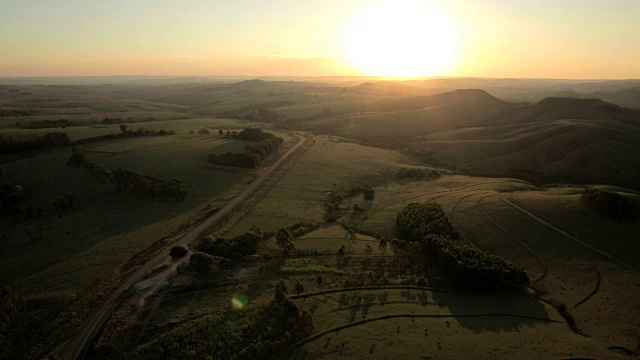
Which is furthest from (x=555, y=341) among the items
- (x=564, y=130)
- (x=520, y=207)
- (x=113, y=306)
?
(x=564, y=130)

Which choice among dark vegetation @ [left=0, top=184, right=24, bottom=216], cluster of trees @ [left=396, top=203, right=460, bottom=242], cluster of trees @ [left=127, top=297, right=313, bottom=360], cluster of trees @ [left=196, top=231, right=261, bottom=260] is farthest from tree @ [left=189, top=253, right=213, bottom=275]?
dark vegetation @ [left=0, top=184, right=24, bottom=216]

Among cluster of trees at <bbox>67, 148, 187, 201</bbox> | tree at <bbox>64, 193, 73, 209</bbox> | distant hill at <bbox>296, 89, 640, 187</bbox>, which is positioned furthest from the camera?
distant hill at <bbox>296, 89, 640, 187</bbox>

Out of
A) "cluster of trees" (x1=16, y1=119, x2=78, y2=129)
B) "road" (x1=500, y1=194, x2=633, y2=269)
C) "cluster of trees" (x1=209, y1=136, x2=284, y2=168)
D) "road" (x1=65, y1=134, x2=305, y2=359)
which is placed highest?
"cluster of trees" (x1=16, y1=119, x2=78, y2=129)

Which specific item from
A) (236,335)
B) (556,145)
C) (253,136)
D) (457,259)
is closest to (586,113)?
(556,145)

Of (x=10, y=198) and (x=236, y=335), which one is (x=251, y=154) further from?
(x=236, y=335)

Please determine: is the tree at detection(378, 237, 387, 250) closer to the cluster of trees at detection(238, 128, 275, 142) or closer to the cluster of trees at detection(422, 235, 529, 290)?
the cluster of trees at detection(422, 235, 529, 290)

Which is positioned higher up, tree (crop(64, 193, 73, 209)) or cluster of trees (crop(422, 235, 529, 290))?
tree (crop(64, 193, 73, 209))

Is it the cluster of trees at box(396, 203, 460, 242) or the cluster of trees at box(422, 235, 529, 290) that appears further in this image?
the cluster of trees at box(396, 203, 460, 242)

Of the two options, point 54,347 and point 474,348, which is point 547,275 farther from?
point 54,347
